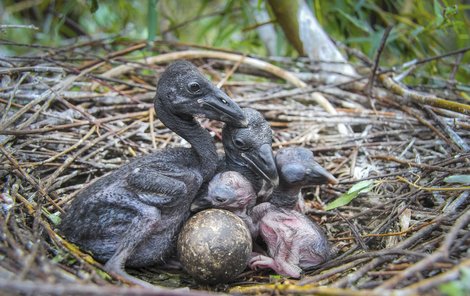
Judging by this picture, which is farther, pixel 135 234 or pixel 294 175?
pixel 294 175

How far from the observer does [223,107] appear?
2.42 meters

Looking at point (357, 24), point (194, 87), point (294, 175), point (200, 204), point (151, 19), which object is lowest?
point (200, 204)

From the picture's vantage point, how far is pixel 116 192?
2246 mm

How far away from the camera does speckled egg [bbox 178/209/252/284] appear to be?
2094mm

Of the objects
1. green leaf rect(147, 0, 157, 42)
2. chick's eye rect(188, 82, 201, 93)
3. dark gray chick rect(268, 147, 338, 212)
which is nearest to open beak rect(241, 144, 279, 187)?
dark gray chick rect(268, 147, 338, 212)

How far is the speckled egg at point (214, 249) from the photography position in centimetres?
209

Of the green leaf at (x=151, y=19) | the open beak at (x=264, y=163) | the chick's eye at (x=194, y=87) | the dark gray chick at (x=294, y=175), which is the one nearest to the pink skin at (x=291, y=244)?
the dark gray chick at (x=294, y=175)

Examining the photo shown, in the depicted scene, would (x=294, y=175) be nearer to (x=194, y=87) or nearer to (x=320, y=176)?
(x=320, y=176)

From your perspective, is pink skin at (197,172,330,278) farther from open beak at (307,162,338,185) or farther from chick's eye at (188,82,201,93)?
chick's eye at (188,82,201,93)

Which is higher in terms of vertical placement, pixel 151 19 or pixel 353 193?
pixel 151 19

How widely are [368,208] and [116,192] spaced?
1444mm

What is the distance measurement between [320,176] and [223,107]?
0.63 meters

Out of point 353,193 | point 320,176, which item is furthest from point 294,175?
point 353,193

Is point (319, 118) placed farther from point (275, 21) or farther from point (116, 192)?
point (116, 192)
